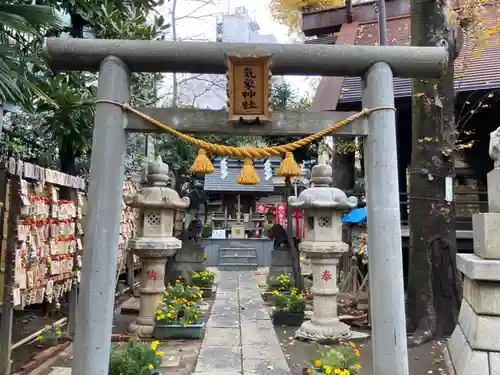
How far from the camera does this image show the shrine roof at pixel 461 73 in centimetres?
944

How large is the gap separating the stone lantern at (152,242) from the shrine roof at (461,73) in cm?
503

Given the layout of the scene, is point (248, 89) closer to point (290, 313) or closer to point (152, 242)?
point (152, 242)

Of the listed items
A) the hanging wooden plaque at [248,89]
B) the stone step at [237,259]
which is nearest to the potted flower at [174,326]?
the hanging wooden plaque at [248,89]

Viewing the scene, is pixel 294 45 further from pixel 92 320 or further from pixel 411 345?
pixel 411 345

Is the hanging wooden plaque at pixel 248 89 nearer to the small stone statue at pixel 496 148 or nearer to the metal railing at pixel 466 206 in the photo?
the small stone statue at pixel 496 148

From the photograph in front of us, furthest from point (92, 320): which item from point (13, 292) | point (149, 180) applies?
point (149, 180)

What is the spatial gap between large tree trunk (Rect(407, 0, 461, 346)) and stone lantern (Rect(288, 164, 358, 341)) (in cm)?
119

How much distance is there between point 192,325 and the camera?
694 centimetres

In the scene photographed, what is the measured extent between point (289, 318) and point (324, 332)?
4.30 feet

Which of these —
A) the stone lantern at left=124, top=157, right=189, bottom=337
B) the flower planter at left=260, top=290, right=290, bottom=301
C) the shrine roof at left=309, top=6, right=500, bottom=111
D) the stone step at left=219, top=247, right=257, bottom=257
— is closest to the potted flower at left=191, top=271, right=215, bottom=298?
the flower planter at left=260, top=290, right=290, bottom=301

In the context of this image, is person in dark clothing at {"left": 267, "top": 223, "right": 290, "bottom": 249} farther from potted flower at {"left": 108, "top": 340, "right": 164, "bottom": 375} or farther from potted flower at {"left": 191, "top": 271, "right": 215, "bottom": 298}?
potted flower at {"left": 108, "top": 340, "right": 164, "bottom": 375}

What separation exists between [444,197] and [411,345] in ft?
7.97

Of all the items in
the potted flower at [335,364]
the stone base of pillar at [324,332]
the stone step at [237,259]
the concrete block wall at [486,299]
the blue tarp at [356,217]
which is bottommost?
the stone base of pillar at [324,332]

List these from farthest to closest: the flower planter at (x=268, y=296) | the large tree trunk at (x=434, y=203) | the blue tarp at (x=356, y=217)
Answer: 1. the flower planter at (x=268, y=296)
2. the blue tarp at (x=356, y=217)
3. the large tree trunk at (x=434, y=203)
